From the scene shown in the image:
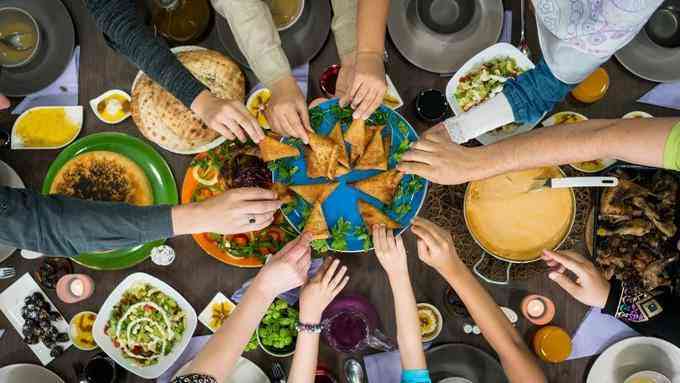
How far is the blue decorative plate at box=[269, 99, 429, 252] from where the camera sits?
1.73 metres

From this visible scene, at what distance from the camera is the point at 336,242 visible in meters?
1.71

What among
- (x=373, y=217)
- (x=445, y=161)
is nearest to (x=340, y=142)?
(x=373, y=217)

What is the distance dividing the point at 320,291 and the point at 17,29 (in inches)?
65.6

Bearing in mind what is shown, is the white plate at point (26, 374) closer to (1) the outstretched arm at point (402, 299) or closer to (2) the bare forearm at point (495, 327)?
(1) the outstretched arm at point (402, 299)

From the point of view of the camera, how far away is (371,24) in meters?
1.70

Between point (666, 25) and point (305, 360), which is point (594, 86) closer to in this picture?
point (666, 25)

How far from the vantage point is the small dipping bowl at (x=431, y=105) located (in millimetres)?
1845

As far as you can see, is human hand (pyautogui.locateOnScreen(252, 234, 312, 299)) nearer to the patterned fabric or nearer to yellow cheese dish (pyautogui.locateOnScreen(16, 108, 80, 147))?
the patterned fabric

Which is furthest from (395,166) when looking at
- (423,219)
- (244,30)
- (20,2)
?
(20,2)

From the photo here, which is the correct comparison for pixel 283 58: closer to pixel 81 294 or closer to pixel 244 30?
pixel 244 30

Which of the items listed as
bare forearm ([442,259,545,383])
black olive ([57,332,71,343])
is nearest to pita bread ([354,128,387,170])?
bare forearm ([442,259,545,383])

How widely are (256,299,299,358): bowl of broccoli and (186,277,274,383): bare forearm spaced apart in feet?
0.41

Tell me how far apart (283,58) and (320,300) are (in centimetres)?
88

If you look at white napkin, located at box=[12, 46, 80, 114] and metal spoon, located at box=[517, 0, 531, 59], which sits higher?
white napkin, located at box=[12, 46, 80, 114]
